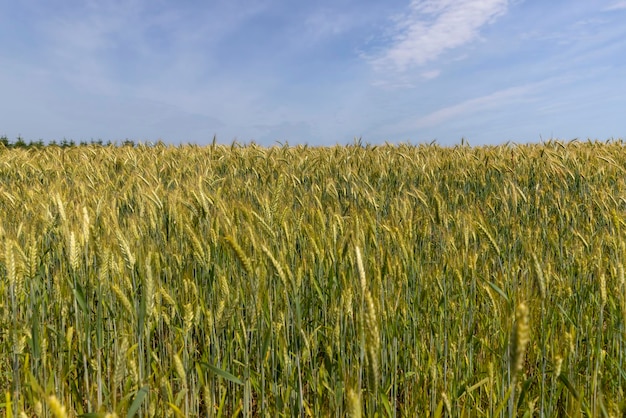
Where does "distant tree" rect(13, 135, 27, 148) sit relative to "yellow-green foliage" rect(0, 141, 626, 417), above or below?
above

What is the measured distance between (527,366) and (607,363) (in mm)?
299

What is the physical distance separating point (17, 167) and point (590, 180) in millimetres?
5871

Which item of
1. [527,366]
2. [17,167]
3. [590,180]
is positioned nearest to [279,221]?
[527,366]

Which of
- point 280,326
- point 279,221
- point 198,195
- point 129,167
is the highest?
point 129,167

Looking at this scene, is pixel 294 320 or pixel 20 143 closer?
pixel 294 320

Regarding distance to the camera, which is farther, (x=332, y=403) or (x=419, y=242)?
(x=419, y=242)

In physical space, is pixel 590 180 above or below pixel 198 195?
above

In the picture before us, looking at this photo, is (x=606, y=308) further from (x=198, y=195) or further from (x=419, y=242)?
(x=198, y=195)

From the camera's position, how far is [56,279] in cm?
187

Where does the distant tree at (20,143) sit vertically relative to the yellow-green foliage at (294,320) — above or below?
above

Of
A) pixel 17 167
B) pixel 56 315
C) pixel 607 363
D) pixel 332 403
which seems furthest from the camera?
pixel 17 167

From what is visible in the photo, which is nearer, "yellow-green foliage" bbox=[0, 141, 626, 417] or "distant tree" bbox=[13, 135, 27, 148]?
"yellow-green foliage" bbox=[0, 141, 626, 417]

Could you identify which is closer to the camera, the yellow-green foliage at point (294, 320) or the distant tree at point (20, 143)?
the yellow-green foliage at point (294, 320)

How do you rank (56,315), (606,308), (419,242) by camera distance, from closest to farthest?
(56,315) < (606,308) < (419,242)
